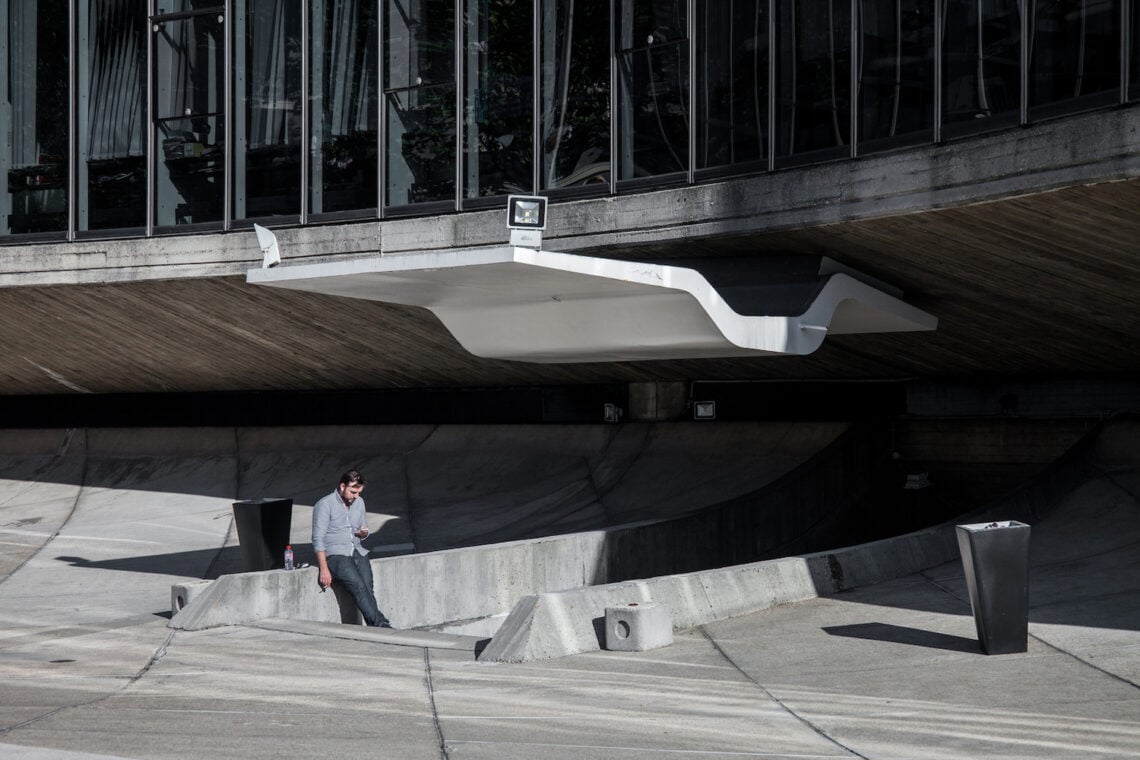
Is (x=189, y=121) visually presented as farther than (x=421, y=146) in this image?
Yes

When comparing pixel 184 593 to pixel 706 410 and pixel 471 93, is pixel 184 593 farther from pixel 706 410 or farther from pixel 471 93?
pixel 706 410

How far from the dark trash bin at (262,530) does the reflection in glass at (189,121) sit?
20.4 feet

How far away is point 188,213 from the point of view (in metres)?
19.1

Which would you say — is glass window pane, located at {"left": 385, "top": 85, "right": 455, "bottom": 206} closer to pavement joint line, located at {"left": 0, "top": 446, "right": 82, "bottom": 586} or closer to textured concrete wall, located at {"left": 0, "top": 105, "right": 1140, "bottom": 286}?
textured concrete wall, located at {"left": 0, "top": 105, "right": 1140, "bottom": 286}

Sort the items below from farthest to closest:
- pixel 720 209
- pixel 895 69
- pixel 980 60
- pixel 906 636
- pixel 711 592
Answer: pixel 720 209, pixel 895 69, pixel 980 60, pixel 711 592, pixel 906 636

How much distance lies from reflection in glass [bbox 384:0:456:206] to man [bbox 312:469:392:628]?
6094 millimetres

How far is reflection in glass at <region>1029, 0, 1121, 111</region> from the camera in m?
11.4

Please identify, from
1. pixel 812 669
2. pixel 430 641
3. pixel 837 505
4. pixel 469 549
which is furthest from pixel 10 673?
pixel 837 505

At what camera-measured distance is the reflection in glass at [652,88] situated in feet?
51.2

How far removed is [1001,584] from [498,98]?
32.5 ft

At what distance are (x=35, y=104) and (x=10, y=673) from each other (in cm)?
1293

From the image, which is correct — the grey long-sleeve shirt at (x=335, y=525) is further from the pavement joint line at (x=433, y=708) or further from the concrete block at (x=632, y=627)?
the concrete block at (x=632, y=627)

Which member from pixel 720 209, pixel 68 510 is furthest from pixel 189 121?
pixel 720 209

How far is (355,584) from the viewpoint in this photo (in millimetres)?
12367
